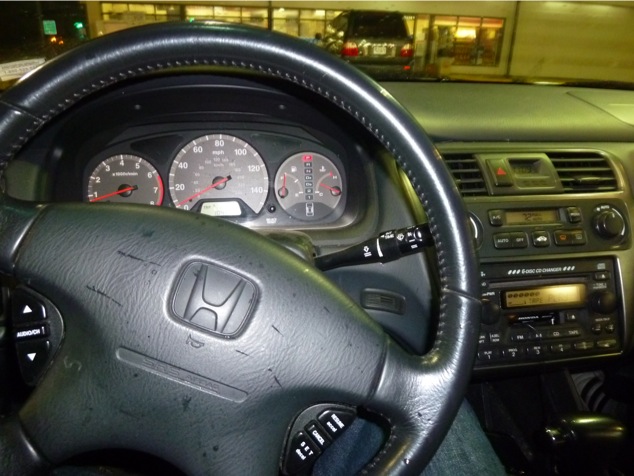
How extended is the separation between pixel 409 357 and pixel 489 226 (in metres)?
0.77

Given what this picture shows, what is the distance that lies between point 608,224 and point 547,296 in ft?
0.86

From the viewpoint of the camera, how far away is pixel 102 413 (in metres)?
0.71

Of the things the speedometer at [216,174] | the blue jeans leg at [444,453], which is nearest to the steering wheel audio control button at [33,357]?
the blue jeans leg at [444,453]

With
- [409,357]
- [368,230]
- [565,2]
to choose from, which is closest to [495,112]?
[368,230]

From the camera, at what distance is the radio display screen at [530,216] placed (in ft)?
4.68

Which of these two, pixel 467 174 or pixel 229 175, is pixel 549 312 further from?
pixel 229 175

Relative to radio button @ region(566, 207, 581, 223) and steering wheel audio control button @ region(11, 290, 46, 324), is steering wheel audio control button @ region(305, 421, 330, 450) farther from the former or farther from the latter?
radio button @ region(566, 207, 581, 223)

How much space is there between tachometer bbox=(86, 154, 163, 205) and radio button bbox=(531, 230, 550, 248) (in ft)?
3.64

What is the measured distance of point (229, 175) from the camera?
1.64 metres

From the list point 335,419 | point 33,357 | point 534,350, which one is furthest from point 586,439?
point 33,357

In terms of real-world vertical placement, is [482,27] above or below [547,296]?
below

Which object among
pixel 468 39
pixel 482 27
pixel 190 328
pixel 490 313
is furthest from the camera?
pixel 482 27

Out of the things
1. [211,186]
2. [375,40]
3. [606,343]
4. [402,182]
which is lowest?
[606,343]

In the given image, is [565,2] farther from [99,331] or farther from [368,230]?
[99,331]
